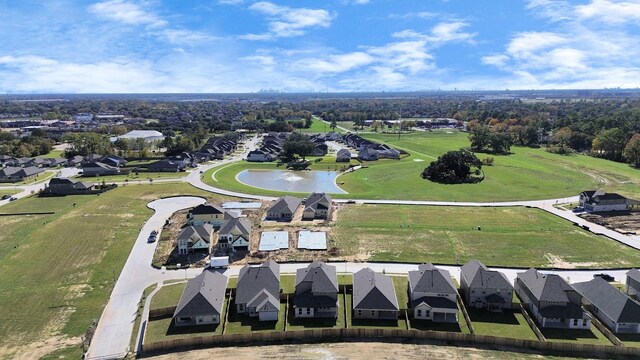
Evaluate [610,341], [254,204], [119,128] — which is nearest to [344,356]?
[610,341]

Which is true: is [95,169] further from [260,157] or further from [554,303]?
[554,303]

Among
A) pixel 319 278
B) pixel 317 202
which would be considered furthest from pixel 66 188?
pixel 319 278

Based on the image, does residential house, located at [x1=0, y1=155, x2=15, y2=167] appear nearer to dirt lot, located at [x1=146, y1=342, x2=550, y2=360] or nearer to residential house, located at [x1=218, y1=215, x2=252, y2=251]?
residential house, located at [x1=218, y1=215, x2=252, y2=251]

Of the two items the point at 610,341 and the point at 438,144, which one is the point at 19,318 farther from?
the point at 438,144

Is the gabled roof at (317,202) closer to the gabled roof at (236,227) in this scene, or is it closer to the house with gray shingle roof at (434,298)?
the gabled roof at (236,227)

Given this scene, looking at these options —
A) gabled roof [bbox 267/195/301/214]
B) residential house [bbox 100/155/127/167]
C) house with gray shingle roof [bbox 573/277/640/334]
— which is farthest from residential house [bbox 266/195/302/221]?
residential house [bbox 100/155/127/167]

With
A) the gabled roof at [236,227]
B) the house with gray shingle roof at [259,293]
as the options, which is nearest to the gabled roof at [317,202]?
the gabled roof at [236,227]
